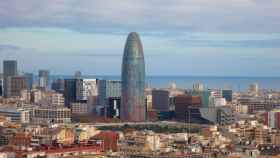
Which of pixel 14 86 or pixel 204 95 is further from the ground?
pixel 14 86

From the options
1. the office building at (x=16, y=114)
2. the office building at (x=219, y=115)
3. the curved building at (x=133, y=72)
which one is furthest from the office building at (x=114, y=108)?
the office building at (x=16, y=114)

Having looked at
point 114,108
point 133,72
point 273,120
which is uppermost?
point 133,72

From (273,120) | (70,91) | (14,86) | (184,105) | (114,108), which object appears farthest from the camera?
(14,86)

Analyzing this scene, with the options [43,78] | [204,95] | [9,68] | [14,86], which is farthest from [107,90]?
[43,78]

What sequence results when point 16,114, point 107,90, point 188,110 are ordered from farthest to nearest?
point 107,90
point 188,110
point 16,114

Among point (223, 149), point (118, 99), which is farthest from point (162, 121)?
point (223, 149)

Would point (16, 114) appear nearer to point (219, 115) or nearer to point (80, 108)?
point (80, 108)

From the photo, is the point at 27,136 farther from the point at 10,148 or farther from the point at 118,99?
the point at 118,99
